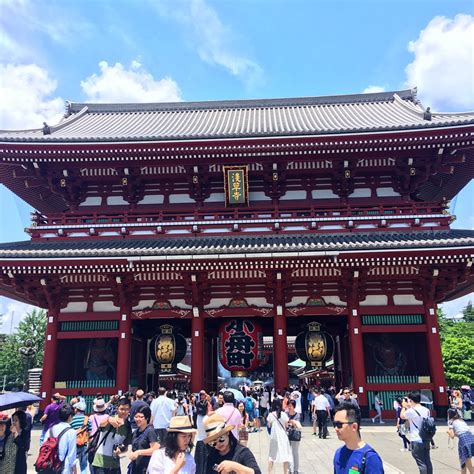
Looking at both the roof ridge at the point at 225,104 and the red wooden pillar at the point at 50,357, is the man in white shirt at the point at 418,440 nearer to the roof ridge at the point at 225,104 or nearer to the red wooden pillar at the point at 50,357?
the red wooden pillar at the point at 50,357

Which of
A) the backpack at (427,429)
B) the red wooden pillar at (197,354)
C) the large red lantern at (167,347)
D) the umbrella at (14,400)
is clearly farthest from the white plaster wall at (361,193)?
the umbrella at (14,400)

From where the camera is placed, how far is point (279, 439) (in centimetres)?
697

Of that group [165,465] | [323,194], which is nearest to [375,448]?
[165,465]

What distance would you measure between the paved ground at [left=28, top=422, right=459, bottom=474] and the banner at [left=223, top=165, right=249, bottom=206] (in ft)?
28.0

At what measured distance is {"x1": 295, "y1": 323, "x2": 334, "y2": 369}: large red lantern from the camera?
48.8 ft

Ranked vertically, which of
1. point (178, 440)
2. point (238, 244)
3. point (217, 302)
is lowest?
point (178, 440)

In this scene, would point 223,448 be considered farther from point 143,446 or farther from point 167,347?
point 167,347

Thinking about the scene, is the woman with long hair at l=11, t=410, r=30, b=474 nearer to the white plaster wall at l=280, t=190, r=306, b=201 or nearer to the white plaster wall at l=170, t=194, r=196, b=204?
the white plaster wall at l=170, t=194, r=196, b=204

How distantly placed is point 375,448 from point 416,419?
348 cm

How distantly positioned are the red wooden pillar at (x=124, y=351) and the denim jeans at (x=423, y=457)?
1052cm

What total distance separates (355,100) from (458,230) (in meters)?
13.1

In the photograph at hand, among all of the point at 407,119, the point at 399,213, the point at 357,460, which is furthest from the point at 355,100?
the point at 357,460

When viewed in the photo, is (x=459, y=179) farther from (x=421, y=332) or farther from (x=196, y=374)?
(x=196, y=374)

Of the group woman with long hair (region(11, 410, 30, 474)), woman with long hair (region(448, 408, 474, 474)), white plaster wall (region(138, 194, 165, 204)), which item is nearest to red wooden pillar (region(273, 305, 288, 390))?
white plaster wall (region(138, 194, 165, 204))
